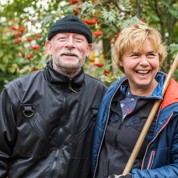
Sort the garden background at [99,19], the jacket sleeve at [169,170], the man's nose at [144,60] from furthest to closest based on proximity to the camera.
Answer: the garden background at [99,19]
the man's nose at [144,60]
the jacket sleeve at [169,170]

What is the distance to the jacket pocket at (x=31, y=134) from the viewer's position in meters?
3.45

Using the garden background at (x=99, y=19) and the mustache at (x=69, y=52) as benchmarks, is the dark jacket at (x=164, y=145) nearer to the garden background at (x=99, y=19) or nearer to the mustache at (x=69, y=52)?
the mustache at (x=69, y=52)

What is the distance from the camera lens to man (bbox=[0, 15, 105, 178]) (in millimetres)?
3455

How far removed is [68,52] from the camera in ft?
11.3

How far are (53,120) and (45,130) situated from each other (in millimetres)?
96

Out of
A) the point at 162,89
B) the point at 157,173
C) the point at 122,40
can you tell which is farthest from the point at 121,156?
the point at 122,40

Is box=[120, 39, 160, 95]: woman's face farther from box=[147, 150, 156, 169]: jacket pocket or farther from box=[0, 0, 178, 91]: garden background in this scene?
box=[0, 0, 178, 91]: garden background

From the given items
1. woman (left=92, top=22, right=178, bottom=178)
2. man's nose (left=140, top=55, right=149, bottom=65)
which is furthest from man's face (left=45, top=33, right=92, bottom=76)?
man's nose (left=140, top=55, right=149, bottom=65)

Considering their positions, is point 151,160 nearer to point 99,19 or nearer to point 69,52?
point 69,52

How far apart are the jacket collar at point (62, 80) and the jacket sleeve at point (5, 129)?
0.36 m

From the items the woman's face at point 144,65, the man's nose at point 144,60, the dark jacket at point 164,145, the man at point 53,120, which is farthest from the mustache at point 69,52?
the dark jacket at point 164,145

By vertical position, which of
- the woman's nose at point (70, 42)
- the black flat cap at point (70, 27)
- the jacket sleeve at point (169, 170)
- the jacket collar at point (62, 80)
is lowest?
the jacket sleeve at point (169, 170)

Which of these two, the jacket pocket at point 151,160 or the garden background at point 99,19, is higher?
the garden background at point 99,19

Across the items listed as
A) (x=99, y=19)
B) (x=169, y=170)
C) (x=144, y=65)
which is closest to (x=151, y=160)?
(x=169, y=170)
